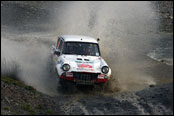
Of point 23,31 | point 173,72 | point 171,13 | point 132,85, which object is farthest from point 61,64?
point 171,13

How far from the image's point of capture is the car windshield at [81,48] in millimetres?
13266

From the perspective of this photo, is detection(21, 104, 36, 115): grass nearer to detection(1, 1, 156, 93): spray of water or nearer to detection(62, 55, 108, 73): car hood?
detection(1, 1, 156, 93): spray of water

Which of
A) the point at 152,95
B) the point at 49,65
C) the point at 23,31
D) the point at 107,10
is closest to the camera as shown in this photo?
the point at 152,95

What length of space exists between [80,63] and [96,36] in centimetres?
1284

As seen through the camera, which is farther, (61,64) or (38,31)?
(38,31)

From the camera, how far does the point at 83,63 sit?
12.2 meters

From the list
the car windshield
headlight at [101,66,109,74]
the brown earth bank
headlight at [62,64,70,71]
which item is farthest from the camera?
the car windshield

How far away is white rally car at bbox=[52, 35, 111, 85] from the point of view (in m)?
11.7

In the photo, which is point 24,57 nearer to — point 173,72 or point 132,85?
point 132,85

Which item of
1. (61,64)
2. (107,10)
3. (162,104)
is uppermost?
(107,10)

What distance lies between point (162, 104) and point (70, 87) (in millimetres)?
3075

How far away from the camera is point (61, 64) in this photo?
12.1 metres

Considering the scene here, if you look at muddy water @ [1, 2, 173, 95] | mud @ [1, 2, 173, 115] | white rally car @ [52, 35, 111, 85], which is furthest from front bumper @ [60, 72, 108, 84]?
muddy water @ [1, 2, 173, 95]

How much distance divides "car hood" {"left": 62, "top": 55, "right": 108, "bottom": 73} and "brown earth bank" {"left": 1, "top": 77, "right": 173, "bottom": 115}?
79 cm
